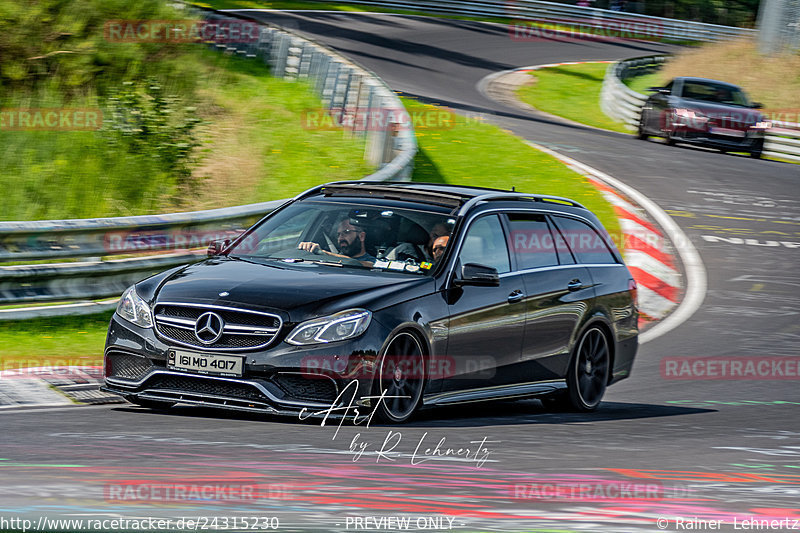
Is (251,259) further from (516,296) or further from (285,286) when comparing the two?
(516,296)

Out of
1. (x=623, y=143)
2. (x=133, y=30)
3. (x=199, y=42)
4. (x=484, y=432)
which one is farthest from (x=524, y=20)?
(x=484, y=432)

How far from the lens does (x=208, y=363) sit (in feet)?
24.2

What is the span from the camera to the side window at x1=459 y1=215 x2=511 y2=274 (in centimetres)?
852

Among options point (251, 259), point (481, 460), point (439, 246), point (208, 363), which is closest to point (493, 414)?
point (439, 246)

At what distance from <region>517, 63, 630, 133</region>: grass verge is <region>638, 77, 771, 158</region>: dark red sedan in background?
3.60 meters

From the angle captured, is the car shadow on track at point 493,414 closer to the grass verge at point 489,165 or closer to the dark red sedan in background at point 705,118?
the grass verge at point 489,165

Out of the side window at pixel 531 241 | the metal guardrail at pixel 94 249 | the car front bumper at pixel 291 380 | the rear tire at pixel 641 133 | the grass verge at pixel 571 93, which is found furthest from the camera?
the grass verge at pixel 571 93

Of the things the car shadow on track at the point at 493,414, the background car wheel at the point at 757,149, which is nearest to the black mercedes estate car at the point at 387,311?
the car shadow on track at the point at 493,414

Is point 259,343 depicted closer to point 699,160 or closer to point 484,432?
point 484,432

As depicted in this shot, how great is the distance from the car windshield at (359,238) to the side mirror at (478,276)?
0.22 meters

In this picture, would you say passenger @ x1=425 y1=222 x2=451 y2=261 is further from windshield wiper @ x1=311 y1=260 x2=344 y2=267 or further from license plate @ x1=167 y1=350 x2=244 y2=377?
license plate @ x1=167 y1=350 x2=244 y2=377

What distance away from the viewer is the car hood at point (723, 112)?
2548cm

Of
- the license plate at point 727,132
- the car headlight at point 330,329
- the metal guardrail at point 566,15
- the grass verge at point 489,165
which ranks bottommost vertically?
the metal guardrail at point 566,15

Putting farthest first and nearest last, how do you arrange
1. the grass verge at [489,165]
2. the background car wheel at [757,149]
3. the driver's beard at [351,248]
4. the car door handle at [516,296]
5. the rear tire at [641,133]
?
the rear tire at [641,133] → the background car wheel at [757,149] → the grass verge at [489,165] → the car door handle at [516,296] → the driver's beard at [351,248]
